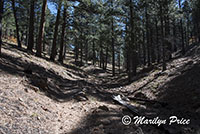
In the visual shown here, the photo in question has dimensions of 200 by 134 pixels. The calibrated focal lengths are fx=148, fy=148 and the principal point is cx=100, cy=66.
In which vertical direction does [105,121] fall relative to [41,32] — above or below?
below

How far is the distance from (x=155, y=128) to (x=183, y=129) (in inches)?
34.9

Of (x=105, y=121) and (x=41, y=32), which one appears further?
(x=41, y=32)

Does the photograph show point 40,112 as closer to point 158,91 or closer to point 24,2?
point 158,91

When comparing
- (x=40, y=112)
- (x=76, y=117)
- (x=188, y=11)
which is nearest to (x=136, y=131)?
(x=76, y=117)

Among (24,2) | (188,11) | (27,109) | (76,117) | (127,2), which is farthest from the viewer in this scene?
(188,11)

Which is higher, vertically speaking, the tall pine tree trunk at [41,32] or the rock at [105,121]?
the tall pine tree trunk at [41,32]

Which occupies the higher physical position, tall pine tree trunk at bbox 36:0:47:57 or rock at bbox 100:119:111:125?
tall pine tree trunk at bbox 36:0:47:57

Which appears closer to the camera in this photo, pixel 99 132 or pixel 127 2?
pixel 99 132

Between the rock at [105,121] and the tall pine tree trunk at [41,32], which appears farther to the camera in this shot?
the tall pine tree trunk at [41,32]

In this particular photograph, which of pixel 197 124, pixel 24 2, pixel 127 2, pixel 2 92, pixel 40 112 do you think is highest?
pixel 127 2

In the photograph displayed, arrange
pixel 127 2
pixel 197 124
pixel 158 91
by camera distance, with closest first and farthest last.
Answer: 1. pixel 197 124
2. pixel 158 91
3. pixel 127 2

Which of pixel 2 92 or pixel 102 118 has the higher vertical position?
pixel 2 92

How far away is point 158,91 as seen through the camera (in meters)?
9.54

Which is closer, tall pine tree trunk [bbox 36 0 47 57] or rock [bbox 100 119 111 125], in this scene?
rock [bbox 100 119 111 125]
